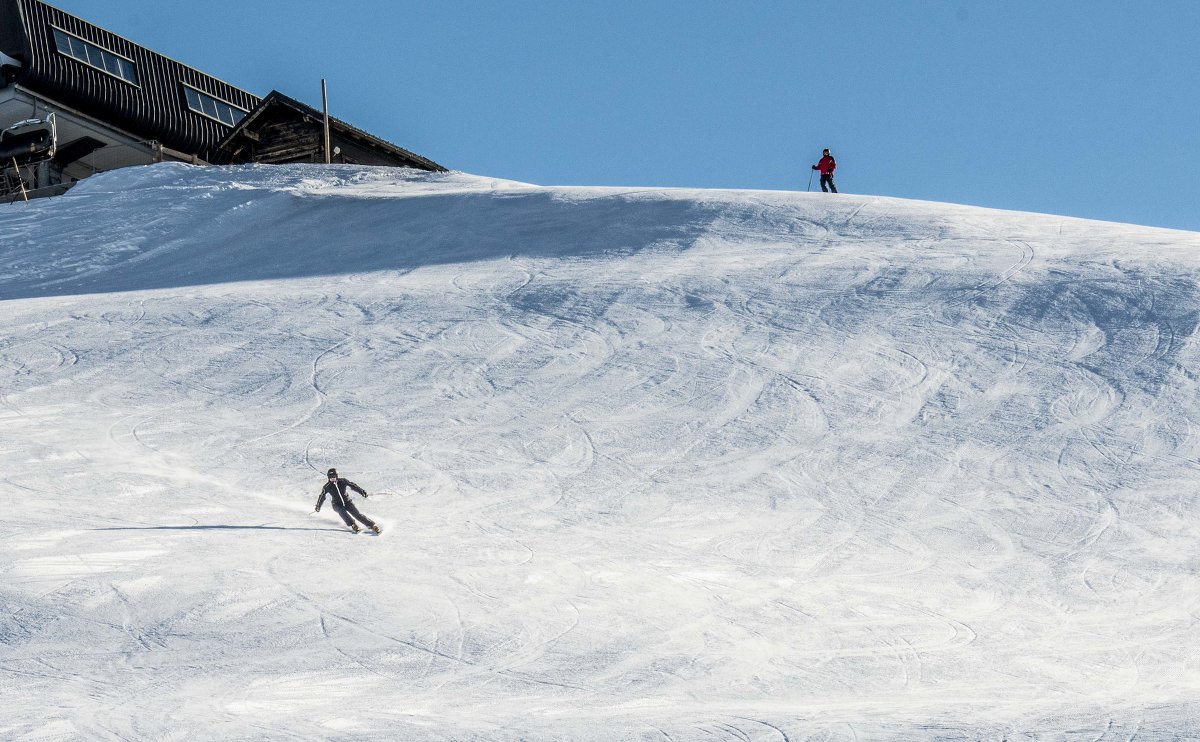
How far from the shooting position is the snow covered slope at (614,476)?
985cm

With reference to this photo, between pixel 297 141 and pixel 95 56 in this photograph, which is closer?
pixel 297 141

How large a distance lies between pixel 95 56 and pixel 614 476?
103 ft

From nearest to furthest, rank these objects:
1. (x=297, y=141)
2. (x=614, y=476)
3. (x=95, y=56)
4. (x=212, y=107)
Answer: (x=614, y=476) → (x=297, y=141) → (x=95, y=56) → (x=212, y=107)

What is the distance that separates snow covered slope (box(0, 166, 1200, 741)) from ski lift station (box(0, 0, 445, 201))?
896 cm

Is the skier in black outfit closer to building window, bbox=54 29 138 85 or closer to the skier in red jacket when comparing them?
the skier in red jacket

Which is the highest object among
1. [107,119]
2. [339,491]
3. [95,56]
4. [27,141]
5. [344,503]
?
[95,56]

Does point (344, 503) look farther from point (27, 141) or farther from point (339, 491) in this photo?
point (27, 141)

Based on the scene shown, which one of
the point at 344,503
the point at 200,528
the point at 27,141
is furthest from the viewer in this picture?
the point at 27,141

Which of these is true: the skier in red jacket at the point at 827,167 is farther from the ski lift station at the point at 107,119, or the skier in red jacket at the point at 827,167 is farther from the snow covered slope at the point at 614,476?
the ski lift station at the point at 107,119

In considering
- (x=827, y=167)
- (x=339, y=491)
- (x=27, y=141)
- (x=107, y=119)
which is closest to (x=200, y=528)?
(x=339, y=491)

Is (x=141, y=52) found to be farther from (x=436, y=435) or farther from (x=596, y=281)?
(x=436, y=435)

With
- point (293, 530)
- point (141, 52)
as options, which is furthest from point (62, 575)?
point (141, 52)

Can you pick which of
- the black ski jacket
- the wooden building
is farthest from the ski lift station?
the black ski jacket

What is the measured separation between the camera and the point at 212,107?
45719 millimetres
